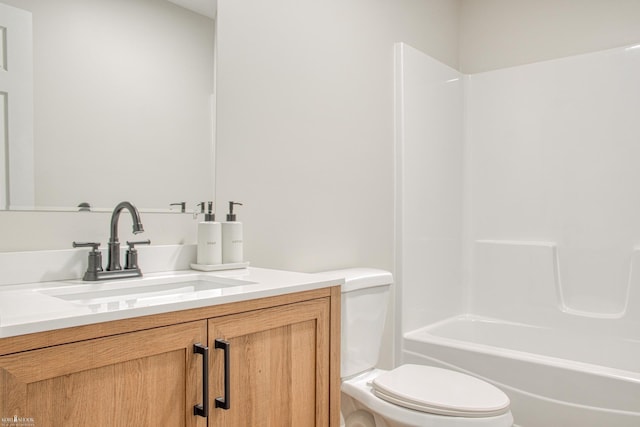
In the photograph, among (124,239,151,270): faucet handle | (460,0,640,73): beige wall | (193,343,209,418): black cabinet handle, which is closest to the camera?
(193,343,209,418): black cabinet handle

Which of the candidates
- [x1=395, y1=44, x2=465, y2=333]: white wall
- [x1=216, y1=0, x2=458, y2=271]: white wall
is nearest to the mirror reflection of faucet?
[x1=216, y1=0, x2=458, y2=271]: white wall

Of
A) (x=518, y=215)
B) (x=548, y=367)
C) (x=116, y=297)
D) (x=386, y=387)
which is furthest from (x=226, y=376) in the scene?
(x=518, y=215)

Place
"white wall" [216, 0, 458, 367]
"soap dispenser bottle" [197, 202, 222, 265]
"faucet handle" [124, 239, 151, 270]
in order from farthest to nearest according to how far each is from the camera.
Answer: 1. "white wall" [216, 0, 458, 367]
2. "soap dispenser bottle" [197, 202, 222, 265]
3. "faucet handle" [124, 239, 151, 270]

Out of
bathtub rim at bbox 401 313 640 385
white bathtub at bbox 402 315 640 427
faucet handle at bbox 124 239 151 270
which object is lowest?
white bathtub at bbox 402 315 640 427

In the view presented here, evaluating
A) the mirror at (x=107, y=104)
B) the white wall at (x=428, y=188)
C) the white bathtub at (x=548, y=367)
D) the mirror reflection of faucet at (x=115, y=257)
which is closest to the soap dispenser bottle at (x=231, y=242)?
the mirror at (x=107, y=104)

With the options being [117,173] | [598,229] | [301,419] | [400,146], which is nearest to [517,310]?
[598,229]

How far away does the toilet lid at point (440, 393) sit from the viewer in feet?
5.17

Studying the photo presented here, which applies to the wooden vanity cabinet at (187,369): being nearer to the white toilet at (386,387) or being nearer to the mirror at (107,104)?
the white toilet at (386,387)

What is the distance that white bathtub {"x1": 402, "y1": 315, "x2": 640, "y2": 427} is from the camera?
6.51 ft

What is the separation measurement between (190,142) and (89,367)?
0.90 metres

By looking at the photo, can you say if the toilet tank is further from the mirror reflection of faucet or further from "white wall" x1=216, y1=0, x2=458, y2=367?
the mirror reflection of faucet

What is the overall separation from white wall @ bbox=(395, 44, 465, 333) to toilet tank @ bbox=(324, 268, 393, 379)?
619mm

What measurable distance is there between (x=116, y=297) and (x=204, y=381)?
0.37m

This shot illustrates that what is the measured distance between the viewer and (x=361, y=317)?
1.88 m
